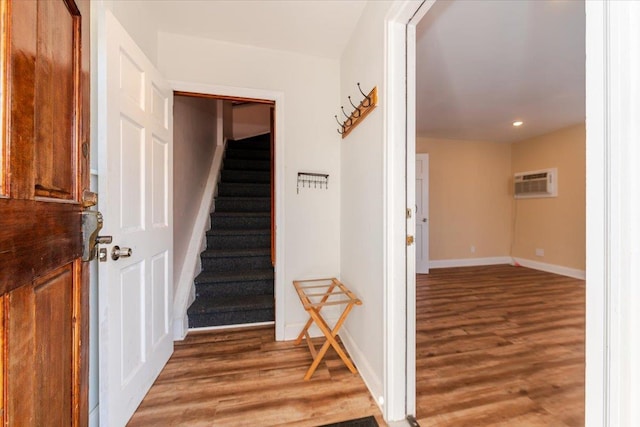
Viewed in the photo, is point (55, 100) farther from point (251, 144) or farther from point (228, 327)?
point (251, 144)

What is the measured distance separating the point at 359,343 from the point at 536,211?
4.74 meters

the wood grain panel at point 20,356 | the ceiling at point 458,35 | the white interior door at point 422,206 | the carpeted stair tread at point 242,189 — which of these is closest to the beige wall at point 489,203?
the white interior door at point 422,206

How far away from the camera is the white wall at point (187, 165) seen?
90.3 inches

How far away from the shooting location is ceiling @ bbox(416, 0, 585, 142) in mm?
1751

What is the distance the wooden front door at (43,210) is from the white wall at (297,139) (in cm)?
131

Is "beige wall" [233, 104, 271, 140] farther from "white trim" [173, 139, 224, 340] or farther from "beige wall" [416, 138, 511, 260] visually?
"beige wall" [416, 138, 511, 260]

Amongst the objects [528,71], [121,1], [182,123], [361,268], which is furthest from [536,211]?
[121,1]

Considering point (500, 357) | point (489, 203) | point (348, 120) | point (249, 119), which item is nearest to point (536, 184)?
point (489, 203)

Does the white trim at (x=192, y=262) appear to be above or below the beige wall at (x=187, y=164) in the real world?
below
